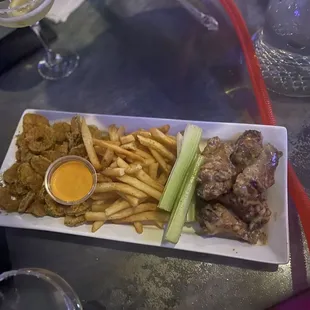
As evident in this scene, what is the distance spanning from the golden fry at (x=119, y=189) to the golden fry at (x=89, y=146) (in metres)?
0.08

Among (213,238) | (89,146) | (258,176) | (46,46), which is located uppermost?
(46,46)

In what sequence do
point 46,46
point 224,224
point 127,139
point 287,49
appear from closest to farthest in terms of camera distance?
point 224,224 → point 127,139 → point 287,49 → point 46,46

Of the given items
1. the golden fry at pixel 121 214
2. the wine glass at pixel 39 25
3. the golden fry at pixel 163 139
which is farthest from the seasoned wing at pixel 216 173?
the wine glass at pixel 39 25

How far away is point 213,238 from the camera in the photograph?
1.41 m

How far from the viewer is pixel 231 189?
1388 mm

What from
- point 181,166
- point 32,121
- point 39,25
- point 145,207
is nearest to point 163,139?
point 181,166

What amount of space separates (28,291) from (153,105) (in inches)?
35.0

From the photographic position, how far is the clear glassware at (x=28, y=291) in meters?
1.17

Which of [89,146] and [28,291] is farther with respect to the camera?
[89,146]

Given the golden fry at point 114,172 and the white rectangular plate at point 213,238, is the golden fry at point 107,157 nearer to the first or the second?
the golden fry at point 114,172

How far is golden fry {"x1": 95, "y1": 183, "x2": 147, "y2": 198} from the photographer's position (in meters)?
1.45

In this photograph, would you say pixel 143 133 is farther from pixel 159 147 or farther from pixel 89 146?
pixel 89 146

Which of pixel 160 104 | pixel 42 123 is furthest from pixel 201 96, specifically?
pixel 42 123

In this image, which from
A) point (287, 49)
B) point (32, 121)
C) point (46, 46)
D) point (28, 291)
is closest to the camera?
point (28, 291)
